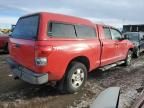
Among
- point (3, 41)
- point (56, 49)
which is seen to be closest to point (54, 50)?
point (56, 49)

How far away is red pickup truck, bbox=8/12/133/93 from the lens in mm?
5570

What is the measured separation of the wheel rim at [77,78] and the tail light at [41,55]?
3.69 ft

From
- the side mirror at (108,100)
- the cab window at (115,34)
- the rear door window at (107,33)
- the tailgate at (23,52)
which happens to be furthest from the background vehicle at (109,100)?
the cab window at (115,34)

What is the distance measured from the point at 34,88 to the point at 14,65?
881 mm

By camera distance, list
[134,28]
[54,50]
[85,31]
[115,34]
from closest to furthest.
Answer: [54,50], [85,31], [115,34], [134,28]

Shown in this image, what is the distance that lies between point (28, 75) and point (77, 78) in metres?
1.35

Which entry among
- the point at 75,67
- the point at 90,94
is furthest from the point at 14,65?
the point at 90,94

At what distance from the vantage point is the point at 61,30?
20.5 ft

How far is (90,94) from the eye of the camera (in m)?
6.32

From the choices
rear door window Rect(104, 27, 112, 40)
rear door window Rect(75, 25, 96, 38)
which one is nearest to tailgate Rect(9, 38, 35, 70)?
rear door window Rect(75, 25, 96, 38)

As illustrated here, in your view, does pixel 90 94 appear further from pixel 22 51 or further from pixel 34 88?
pixel 22 51

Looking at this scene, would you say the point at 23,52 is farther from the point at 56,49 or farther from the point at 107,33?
the point at 107,33

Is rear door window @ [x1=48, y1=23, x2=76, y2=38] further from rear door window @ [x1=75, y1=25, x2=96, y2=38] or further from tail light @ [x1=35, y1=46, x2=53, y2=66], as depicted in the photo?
tail light @ [x1=35, y1=46, x2=53, y2=66]

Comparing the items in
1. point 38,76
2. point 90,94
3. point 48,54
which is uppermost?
point 48,54
